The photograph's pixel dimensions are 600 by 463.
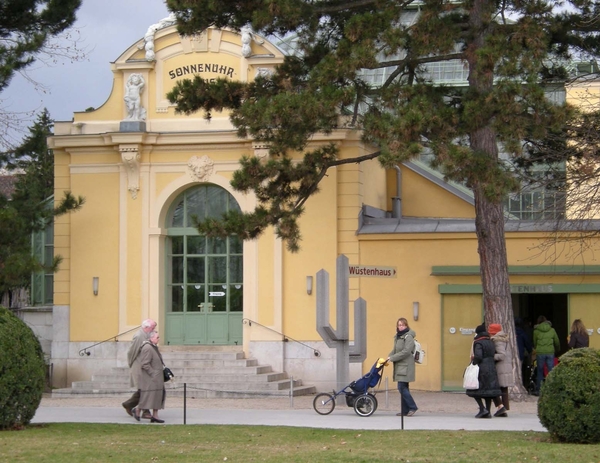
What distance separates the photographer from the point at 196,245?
24156mm

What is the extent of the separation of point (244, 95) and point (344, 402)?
18.7 ft

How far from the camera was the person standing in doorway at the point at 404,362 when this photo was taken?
54.1 ft

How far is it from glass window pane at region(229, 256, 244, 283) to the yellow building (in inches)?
0.9

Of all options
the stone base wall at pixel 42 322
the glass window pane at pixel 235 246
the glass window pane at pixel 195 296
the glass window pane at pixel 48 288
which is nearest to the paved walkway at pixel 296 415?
the glass window pane at pixel 195 296

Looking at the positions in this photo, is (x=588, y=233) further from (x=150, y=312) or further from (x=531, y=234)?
(x=150, y=312)

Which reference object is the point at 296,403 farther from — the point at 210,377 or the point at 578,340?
the point at 578,340

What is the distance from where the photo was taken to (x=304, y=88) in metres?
18.7

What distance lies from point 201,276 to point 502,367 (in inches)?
367

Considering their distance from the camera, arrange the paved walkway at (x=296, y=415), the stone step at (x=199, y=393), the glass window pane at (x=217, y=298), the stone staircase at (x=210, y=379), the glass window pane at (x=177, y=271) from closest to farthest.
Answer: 1. the paved walkway at (x=296, y=415)
2. the stone step at (x=199, y=393)
3. the stone staircase at (x=210, y=379)
4. the glass window pane at (x=217, y=298)
5. the glass window pane at (x=177, y=271)

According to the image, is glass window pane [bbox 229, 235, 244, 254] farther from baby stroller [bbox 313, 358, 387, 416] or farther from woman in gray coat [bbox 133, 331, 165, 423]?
woman in gray coat [bbox 133, 331, 165, 423]

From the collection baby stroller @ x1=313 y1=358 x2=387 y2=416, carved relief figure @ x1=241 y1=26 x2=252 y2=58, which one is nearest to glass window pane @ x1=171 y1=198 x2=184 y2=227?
carved relief figure @ x1=241 y1=26 x2=252 y2=58

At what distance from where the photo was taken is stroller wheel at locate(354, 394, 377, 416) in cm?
1678

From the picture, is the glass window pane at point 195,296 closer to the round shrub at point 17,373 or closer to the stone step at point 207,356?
the stone step at point 207,356

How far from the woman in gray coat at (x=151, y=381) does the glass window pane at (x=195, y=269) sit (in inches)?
312
